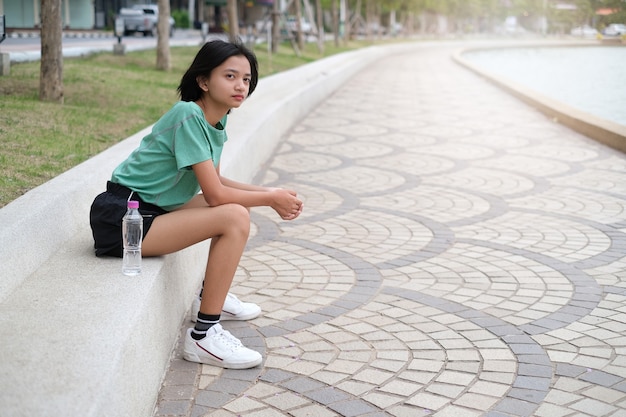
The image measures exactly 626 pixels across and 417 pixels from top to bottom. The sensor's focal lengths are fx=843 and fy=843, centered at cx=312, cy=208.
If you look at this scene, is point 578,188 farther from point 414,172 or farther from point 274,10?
point 274,10

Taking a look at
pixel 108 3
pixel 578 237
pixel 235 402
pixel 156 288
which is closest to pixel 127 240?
pixel 156 288

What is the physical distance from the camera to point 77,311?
3164 mm

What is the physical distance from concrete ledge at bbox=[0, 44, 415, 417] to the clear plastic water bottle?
0.19 ft

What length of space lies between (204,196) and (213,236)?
188 mm

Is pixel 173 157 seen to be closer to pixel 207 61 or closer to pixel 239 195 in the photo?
pixel 239 195

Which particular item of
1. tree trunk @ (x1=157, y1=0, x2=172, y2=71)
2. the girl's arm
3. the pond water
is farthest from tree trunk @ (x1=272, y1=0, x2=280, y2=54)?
the girl's arm

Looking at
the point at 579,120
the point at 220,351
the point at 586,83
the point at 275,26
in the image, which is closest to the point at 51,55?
the point at 220,351

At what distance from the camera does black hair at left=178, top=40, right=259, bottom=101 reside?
12.6 ft

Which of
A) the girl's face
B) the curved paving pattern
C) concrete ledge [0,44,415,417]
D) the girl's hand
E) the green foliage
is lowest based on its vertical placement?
the curved paving pattern

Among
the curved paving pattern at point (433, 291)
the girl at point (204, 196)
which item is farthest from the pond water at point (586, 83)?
the girl at point (204, 196)

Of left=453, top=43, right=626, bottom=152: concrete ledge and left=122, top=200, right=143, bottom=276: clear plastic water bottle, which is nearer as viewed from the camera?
left=122, top=200, right=143, bottom=276: clear plastic water bottle

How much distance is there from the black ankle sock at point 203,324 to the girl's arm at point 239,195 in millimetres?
506

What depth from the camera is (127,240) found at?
374 cm

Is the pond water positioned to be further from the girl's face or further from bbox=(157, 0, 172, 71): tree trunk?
the girl's face
